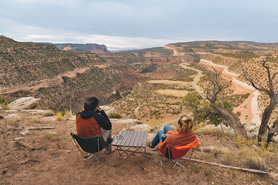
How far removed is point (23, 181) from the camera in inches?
133

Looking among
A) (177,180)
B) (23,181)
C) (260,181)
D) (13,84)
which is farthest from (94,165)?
(13,84)

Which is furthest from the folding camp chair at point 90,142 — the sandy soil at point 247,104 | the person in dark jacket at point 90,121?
the sandy soil at point 247,104

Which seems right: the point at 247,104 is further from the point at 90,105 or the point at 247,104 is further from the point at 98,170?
the point at 90,105

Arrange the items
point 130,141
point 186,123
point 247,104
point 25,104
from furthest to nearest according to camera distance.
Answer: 1. point 247,104
2. point 25,104
3. point 130,141
4. point 186,123

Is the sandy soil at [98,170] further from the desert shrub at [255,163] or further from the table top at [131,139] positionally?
the table top at [131,139]

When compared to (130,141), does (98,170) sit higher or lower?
lower

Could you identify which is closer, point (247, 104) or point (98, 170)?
point (98, 170)

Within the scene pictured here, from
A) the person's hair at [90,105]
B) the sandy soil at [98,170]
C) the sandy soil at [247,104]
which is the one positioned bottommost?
Result: the sandy soil at [247,104]

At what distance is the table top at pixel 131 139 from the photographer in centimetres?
411

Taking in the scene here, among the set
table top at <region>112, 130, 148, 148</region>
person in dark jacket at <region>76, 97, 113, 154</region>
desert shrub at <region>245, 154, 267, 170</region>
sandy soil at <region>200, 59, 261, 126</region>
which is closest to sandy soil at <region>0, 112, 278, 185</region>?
desert shrub at <region>245, 154, 267, 170</region>

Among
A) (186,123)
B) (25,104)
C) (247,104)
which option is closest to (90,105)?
(186,123)

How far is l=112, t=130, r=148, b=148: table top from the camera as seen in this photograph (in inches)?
162

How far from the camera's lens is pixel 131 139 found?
14.6 feet

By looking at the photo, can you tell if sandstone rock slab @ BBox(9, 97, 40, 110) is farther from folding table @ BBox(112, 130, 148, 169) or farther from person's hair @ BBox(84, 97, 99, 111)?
folding table @ BBox(112, 130, 148, 169)
